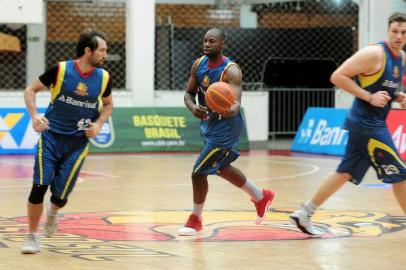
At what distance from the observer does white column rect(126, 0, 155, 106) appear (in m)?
24.1

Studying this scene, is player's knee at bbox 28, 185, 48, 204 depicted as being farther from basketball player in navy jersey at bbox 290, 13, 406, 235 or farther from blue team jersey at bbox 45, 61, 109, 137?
basketball player in navy jersey at bbox 290, 13, 406, 235

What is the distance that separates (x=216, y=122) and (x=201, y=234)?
1.17 m

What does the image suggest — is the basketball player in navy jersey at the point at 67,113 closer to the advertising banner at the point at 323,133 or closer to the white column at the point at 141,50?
the advertising banner at the point at 323,133

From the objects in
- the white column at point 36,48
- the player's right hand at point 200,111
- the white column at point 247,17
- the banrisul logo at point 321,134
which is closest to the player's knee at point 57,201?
the player's right hand at point 200,111

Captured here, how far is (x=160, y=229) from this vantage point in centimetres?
1027

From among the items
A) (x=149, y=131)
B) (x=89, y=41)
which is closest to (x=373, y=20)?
(x=149, y=131)

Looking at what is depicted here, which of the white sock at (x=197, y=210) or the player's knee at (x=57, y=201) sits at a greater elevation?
the player's knee at (x=57, y=201)

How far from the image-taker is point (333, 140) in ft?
73.1

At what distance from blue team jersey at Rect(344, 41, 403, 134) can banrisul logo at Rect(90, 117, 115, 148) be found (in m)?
13.5

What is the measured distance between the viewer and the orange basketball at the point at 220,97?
9.62 metres

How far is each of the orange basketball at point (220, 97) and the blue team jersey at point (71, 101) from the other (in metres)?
1.23

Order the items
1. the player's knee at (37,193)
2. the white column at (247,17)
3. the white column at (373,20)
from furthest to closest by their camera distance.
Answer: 1. the white column at (247,17)
2. the white column at (373,20)
3. the player's knee at (37,193)

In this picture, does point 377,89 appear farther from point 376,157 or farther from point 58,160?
point 58,160

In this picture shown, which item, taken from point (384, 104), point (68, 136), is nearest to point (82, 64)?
→ point (68, 136)
